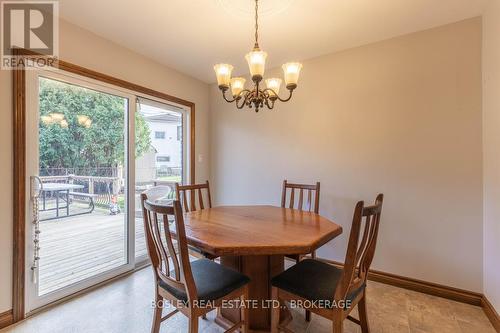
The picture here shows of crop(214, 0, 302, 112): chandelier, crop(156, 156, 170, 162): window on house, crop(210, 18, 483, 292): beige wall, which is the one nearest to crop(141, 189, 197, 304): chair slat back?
crop(214, 0, 302, 112): chandelier

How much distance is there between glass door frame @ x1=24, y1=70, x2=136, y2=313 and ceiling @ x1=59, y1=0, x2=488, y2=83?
0.51 m

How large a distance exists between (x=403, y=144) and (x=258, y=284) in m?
1.90

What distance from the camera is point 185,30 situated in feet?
7.45

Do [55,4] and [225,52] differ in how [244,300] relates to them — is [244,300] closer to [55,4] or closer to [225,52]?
[225,52]

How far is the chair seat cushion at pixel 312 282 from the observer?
135 centimetres

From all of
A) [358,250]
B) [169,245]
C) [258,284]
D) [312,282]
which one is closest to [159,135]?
[169,245]

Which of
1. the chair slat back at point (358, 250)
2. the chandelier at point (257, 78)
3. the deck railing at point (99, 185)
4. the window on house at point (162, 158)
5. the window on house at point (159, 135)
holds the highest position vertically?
the chandelier at point (257, 78)

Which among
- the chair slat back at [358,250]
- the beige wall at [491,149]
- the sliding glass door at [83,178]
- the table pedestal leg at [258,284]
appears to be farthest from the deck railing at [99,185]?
the beige wall at [491,149]

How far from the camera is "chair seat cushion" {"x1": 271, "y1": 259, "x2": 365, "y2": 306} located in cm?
135

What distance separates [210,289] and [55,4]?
7.94 ft

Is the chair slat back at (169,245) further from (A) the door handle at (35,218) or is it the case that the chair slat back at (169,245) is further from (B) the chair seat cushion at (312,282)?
(A) the door handle at (35,218)

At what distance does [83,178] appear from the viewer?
2312 mm

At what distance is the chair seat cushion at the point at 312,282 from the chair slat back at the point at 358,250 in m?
0.08

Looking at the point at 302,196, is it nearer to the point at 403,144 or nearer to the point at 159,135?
the point at 403,144
